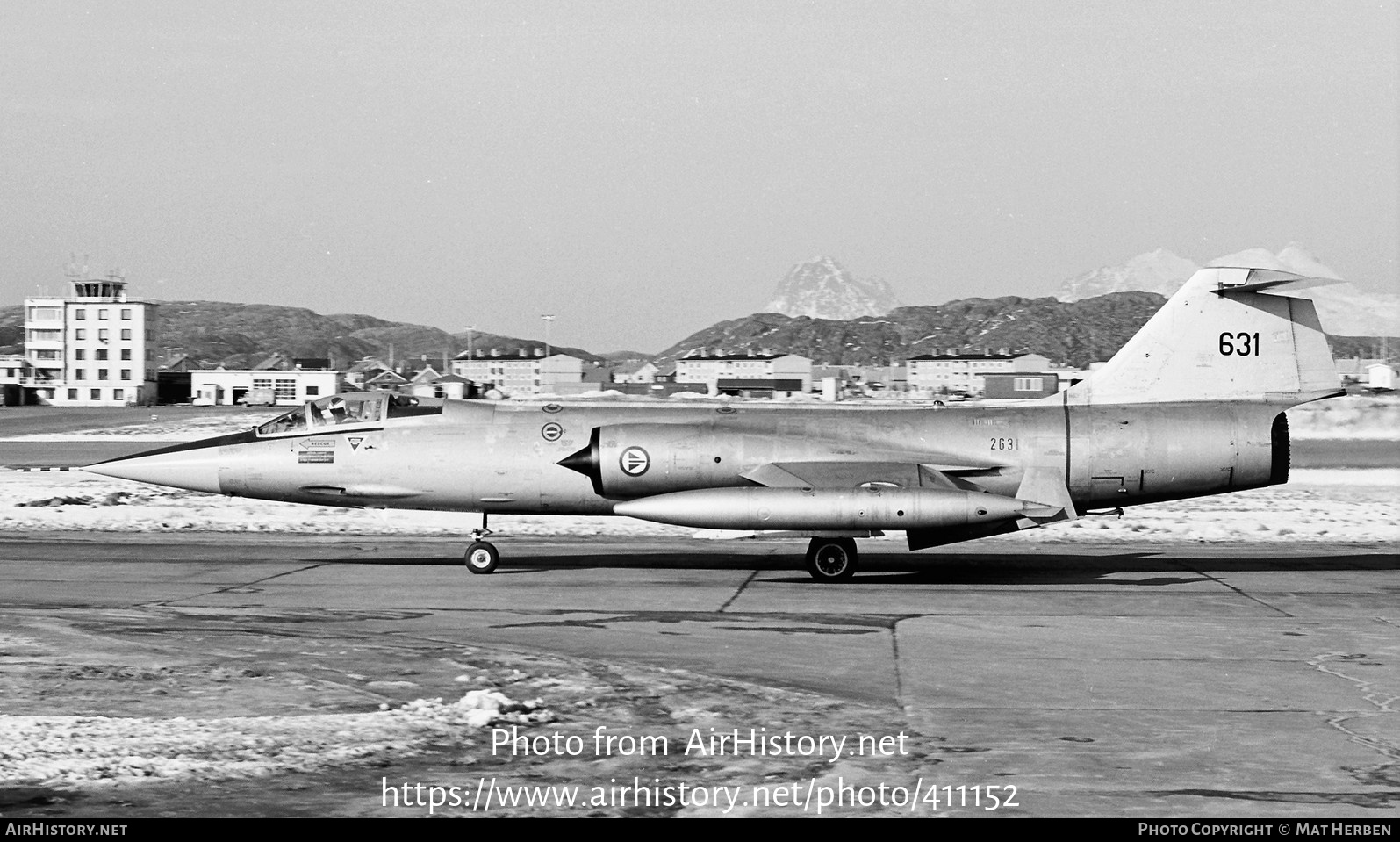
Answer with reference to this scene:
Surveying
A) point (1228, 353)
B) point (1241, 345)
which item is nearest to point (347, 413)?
point (1228, 353)

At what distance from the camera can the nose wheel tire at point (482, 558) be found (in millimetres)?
19219

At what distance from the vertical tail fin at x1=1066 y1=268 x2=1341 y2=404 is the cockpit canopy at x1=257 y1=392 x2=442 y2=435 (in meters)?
9.76

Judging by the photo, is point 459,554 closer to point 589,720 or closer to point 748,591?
point 748,591

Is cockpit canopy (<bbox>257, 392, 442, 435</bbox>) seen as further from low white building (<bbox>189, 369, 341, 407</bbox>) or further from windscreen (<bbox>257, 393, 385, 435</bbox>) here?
low white building (<bbox>189, 369, 341, 407</bbox>)

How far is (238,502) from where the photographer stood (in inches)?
1243

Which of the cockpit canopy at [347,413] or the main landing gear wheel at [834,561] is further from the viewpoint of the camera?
the cockpit canopy at [347,413]

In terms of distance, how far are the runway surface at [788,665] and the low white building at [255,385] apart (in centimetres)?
12629

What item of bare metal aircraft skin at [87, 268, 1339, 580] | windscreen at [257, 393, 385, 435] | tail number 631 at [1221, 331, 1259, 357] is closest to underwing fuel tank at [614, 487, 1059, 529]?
bare metal aircraft skin at [87, 268, 1339, 580]

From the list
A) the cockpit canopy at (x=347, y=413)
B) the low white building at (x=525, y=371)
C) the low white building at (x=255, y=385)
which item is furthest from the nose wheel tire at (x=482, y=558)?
the low white building at (x=525, y=371)

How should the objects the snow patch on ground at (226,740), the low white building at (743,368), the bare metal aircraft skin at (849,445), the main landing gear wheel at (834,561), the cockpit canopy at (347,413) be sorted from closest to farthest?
1. the snow patch on ground at (226,740)
2. the main landing gear wheel at (834,561)
3. the bare metal aircraft skin at (849,445)
4. the cockpit canopy at (347,413)
5. the low white building at (743,368)

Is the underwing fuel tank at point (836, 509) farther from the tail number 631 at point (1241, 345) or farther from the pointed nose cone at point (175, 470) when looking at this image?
the pointed nose cone at point (175, 470)

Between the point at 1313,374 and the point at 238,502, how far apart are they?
75.5 feet

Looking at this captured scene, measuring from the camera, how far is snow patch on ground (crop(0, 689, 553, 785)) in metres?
8.17
